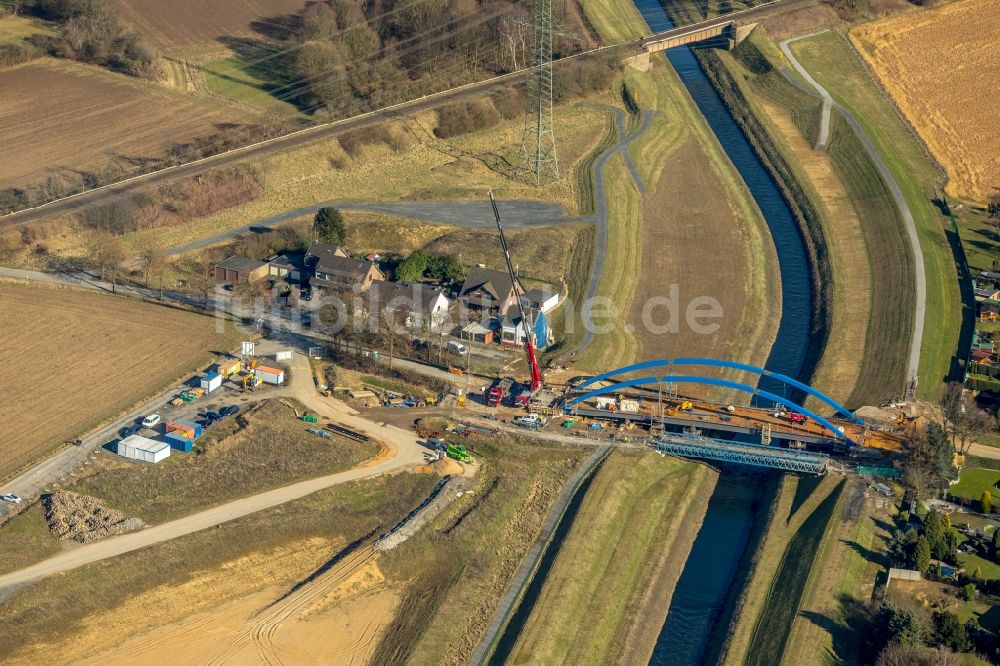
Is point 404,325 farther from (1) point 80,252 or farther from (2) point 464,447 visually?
(1) point 80,252

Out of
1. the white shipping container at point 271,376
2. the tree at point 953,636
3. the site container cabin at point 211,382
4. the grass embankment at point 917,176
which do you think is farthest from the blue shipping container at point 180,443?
the grass embankment at point 917,176

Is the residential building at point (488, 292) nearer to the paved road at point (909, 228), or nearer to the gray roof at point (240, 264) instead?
the gray roof at point (240, 264)

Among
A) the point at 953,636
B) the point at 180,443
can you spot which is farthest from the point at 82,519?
the point at 953,636

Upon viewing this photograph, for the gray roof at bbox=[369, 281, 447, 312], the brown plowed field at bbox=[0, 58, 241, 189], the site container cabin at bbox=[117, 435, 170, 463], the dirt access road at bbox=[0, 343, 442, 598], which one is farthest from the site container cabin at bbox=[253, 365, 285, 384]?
the brown plowed field at bbox=[0, 58, 241, 189]

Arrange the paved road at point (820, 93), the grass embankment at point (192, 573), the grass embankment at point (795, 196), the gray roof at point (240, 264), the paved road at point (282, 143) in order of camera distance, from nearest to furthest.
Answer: the grass embankment at point (192, 573) < the grass embankment at point (795, 196) < the gray roof at point (240, 264) < the paved road at point (282, 143) < the paved road at point (820, 93)

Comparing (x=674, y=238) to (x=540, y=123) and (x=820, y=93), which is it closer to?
(x=540, y=123)

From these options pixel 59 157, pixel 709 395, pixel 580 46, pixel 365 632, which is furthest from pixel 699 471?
pixel 580 46
